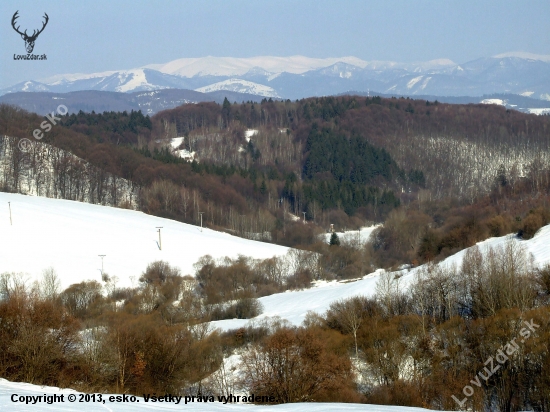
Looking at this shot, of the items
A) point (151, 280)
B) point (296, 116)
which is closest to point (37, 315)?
point (151, 280)

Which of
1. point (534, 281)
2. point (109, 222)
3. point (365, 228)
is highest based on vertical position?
point (534, 281)

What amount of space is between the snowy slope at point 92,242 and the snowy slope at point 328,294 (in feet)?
48.7

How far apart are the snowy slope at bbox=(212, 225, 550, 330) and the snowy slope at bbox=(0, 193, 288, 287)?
48.7 feet

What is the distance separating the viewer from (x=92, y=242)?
6022 cm

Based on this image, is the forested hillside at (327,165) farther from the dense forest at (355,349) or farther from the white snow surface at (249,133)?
the dense forest at (355,349)

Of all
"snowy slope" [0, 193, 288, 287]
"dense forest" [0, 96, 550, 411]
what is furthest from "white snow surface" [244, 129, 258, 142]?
"snowy slope" [0, 193, 288, 287]

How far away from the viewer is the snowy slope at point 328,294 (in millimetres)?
37622

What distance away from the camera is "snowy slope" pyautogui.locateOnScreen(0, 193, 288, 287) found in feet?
174

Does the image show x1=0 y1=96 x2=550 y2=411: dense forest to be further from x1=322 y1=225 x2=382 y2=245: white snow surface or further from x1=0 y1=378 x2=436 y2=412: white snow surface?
x1=0 y1=378 x2=436 y2=412: white snow surface

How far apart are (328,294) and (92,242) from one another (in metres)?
26.0

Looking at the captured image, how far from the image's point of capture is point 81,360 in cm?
2512

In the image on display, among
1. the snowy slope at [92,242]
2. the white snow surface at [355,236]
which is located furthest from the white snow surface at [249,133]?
the snowy slope at [92,242]

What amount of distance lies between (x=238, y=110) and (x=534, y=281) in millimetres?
153378

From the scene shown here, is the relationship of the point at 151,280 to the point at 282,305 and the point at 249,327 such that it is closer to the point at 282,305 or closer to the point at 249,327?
the point at 282,305
